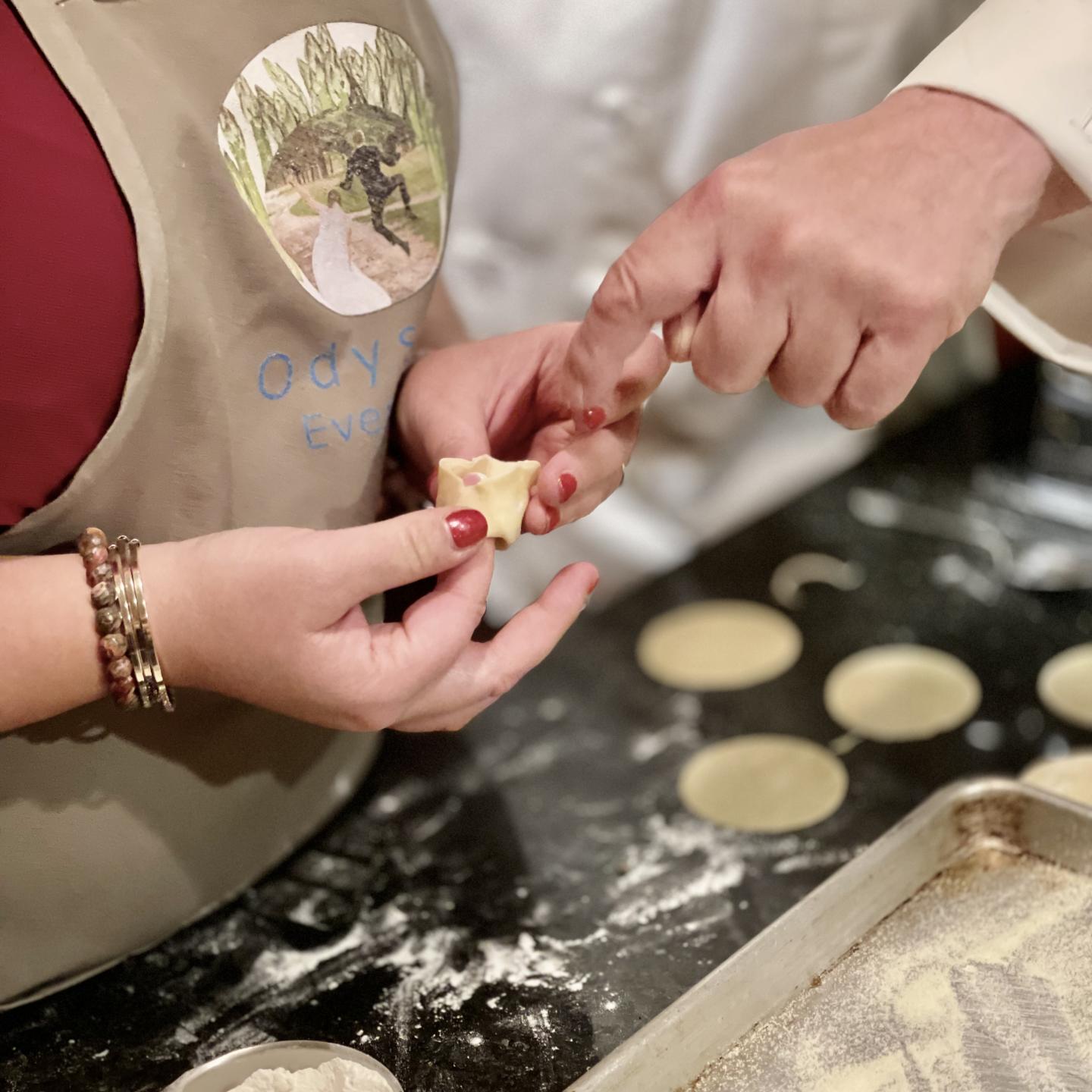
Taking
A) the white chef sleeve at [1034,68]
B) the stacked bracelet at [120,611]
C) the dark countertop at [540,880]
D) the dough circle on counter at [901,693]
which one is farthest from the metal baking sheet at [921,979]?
the white chef sleeve at [1034,68]

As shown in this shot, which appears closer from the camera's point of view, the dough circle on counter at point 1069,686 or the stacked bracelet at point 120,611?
the stacked bracelet at point 120,611

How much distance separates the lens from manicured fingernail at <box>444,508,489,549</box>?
64 centimetres

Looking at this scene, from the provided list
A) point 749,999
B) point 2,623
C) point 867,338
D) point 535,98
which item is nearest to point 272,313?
point 2,623

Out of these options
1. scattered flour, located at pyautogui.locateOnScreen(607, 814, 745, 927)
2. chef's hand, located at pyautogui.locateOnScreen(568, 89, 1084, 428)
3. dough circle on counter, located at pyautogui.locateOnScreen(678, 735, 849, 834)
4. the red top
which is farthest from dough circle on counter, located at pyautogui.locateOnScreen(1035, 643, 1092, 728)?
the red top

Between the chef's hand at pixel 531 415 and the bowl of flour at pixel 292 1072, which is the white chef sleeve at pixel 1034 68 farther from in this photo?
the bowl of flour at pixel 292 1072

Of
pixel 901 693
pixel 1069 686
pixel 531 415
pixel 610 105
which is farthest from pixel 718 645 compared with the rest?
pixel 610 105

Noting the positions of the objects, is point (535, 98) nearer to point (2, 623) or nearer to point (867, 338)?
point (867, 338)

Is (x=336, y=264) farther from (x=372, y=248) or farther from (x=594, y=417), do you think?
(x=594, y=417)

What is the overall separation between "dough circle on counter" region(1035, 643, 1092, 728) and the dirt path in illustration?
68cm

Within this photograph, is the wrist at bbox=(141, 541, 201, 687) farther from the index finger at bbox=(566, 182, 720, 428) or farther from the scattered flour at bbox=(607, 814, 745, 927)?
the scattered flour at bbox=(607, 814, 745, 927)

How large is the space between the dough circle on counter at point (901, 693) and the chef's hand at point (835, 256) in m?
0.43

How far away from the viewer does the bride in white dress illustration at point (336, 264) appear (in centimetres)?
72

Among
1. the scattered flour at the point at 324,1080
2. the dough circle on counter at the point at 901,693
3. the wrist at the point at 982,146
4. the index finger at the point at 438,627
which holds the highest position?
the wrist at the point at 982,146

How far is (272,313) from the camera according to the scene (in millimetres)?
696
